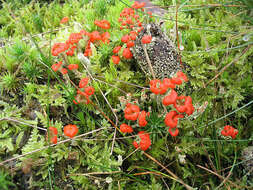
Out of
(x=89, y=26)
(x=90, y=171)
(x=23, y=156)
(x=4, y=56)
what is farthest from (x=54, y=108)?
(x=89, y=26)

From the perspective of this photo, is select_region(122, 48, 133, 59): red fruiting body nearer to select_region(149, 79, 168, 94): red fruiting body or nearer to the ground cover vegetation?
the ground cover vegetation

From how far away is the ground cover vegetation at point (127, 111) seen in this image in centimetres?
175

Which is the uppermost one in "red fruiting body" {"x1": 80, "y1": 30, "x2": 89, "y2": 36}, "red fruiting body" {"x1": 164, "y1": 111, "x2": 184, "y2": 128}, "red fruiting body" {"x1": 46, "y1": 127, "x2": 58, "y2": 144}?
"red fruiting body" {"x1": 80, "y1": 30, "x2": 89, "y2": 36}

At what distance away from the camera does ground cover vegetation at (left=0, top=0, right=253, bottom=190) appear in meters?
1.75

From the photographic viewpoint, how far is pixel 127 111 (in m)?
1.73

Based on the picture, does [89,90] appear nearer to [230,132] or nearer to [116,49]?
[116,49]

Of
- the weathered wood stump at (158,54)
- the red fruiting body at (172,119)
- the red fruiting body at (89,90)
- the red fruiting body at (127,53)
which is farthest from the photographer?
the red fruiting body at (127,53)

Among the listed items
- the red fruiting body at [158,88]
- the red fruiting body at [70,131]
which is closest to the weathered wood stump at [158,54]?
the red fruiting body at [158,88]

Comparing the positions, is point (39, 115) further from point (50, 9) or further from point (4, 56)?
point (50, 9)

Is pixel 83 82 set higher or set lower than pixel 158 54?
lower

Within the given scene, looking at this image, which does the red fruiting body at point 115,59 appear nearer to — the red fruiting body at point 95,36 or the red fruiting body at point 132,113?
the red fruiting body at point 95,36

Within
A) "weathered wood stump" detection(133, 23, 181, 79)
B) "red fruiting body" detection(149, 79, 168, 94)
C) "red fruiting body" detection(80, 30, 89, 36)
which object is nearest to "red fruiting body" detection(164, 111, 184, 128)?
"red fruiting body" detection(149, 79, 168, 94)

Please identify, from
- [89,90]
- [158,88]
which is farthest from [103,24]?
[158,88]

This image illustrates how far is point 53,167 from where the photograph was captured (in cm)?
180
